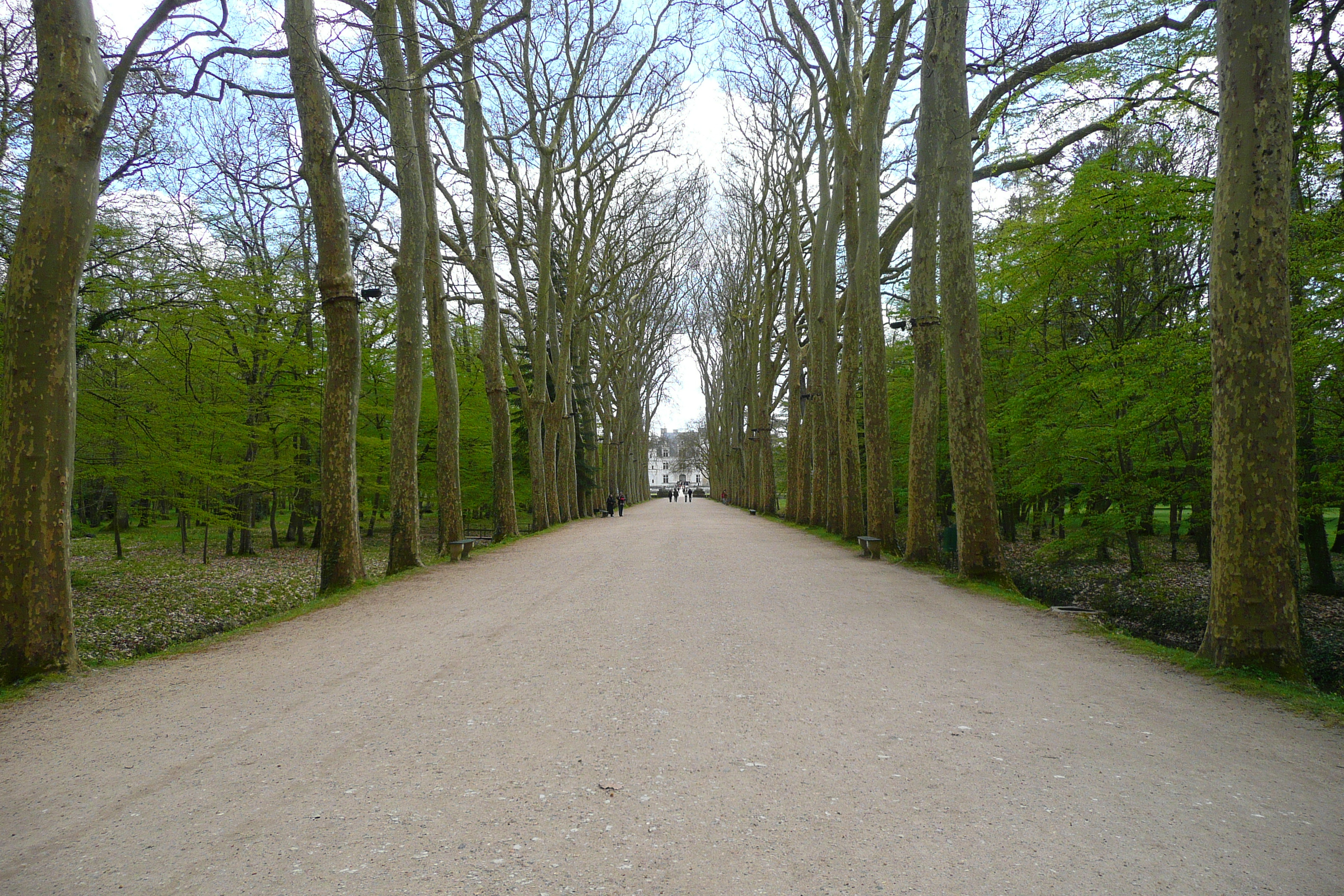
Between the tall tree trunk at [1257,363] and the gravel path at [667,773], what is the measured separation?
2.30ft

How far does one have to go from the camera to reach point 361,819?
3.04 meters

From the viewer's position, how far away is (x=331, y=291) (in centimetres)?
1011

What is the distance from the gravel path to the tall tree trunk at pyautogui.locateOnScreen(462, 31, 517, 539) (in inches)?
515

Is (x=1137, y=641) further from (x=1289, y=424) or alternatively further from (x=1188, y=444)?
(x=1188, y=444)

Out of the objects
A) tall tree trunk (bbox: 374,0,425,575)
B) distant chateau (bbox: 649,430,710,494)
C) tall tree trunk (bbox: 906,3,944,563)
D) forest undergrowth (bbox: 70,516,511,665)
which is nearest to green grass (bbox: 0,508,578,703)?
forest undergrowth (bbox: 70,516,511,665)

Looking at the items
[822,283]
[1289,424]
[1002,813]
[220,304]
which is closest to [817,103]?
[822,283]

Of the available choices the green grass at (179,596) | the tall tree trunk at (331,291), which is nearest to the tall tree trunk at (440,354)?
the green grass at (179,596)

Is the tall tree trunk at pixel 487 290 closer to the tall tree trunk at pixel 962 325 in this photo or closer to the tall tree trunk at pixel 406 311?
the tall tree trunk at pixel 406 311

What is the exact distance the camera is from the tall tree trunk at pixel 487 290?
17.2m

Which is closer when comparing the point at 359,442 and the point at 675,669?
the point at 675,669

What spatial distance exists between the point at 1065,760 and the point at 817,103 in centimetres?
1844

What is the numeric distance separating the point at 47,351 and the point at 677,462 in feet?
488

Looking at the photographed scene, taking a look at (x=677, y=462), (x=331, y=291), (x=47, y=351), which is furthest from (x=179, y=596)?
(x=677, y=462)

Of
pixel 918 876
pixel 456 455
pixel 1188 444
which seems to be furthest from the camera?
pixel 456 455
